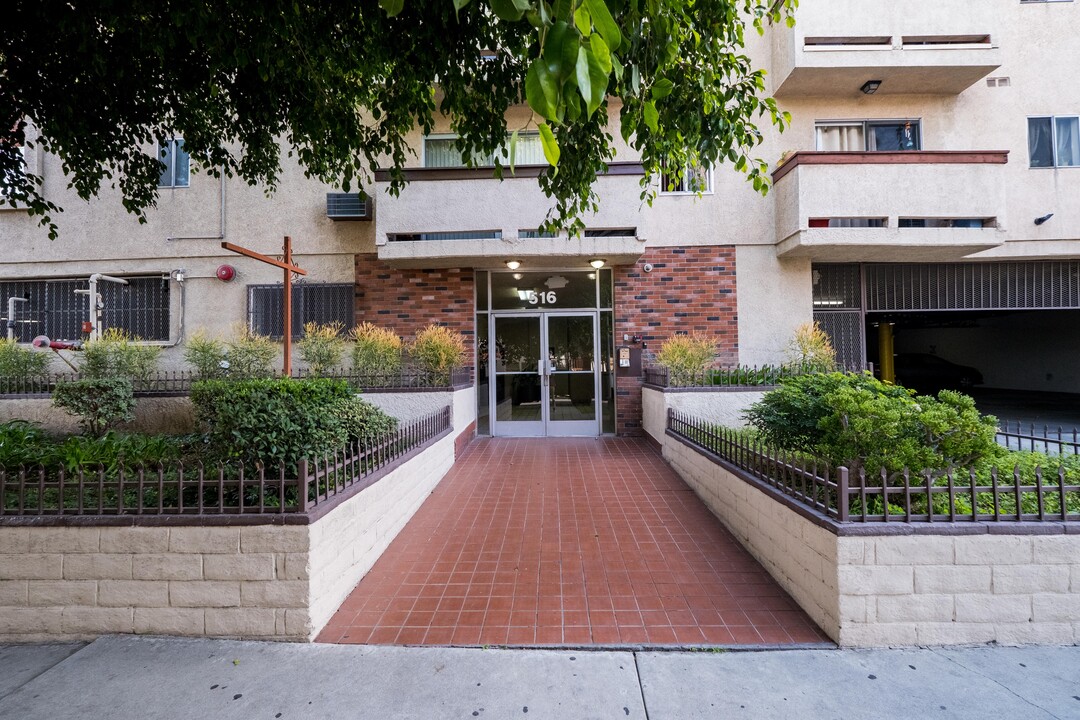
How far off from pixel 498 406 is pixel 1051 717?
8.52 meters

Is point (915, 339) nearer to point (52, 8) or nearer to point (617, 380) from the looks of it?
point (617, 380)

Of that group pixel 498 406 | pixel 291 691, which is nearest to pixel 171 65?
pixel 291 691

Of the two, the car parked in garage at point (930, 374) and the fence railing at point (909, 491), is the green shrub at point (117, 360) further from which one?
the car parked in garage at point (930, 374)

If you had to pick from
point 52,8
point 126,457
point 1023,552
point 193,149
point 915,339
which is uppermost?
point 52,8

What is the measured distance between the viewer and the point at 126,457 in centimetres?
482

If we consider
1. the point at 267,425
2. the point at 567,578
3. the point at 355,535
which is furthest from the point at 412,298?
the point at 567,578

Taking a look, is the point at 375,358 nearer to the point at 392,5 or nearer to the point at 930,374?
the point at 392,5

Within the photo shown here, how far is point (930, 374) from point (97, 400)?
23.2 meters

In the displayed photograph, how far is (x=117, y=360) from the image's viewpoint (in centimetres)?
838

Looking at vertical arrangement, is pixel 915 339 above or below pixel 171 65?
below

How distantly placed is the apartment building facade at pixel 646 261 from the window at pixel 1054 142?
39 mm

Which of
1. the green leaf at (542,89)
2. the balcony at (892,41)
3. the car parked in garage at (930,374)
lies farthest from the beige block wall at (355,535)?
the car parked in garage at (930,374)

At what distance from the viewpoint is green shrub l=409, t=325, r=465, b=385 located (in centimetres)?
839

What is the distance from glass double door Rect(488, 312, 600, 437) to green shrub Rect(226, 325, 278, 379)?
13.2 feet
